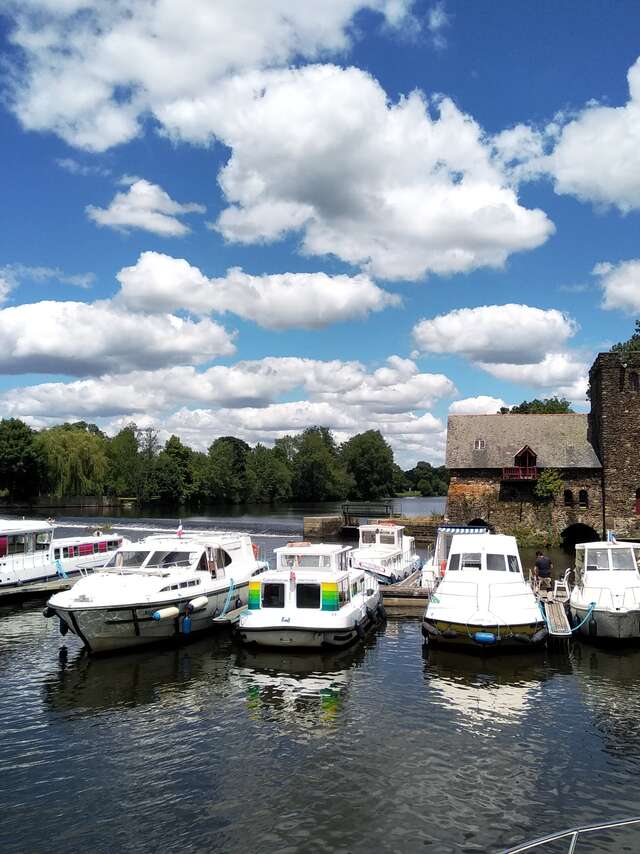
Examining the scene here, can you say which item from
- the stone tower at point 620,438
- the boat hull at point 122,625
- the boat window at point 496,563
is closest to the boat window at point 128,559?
the boat hull at point 122,625

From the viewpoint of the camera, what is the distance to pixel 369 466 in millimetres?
148750

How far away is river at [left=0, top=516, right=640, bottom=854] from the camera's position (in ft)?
33.3

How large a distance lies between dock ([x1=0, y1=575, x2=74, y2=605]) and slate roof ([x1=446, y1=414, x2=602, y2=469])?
103ft

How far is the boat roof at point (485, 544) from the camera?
74.3ft

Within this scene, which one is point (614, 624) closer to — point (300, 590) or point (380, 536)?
point (300, 590)

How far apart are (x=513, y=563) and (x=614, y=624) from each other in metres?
3.54

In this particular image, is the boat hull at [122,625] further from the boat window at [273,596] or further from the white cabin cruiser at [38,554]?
the white cabin cruiser at [38,554]

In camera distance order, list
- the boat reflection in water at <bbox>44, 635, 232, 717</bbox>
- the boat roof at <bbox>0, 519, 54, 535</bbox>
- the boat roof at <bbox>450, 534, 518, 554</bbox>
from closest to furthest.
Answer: the boat reflection in water at <bbox>44, 635, 232, 717</bbox>, the boat roof at <bbox>450, 534, 518, 554</bbox>, the boat roof at <bbox>0, 519, 54, 535</bbox>

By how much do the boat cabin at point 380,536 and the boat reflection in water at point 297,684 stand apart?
12392mm

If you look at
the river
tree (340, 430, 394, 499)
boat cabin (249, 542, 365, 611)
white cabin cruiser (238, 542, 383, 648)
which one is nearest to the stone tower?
the river

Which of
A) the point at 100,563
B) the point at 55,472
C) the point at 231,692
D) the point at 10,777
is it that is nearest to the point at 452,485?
the point at 100,563

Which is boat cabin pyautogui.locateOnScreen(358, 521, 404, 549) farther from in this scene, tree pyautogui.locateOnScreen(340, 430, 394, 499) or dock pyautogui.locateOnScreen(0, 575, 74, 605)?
tree pyautogui.locateOnScreen(340, 430, 394, 499)

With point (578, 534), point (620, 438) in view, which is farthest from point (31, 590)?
point (620, 438)

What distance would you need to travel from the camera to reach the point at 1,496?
9569 centimetres
